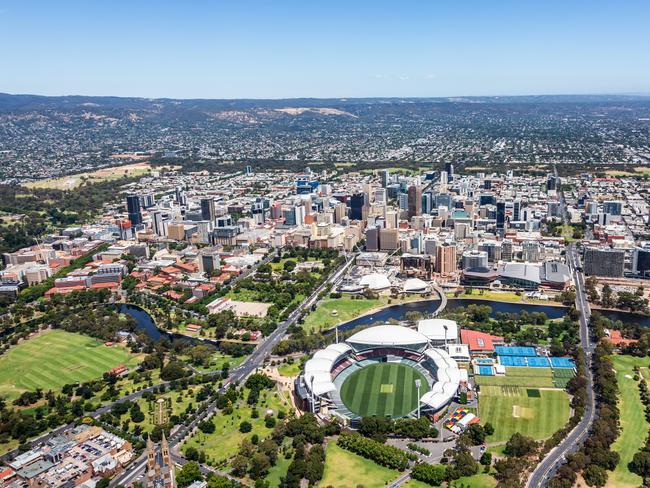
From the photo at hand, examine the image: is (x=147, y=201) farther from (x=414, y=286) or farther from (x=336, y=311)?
(x=414, y=286)

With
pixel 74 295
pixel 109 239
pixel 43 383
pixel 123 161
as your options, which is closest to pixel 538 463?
pixel 43 383

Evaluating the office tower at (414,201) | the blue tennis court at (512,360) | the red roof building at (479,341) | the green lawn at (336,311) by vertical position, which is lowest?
the green lawn at (336,311)

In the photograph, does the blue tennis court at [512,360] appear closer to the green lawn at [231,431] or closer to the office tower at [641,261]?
the green lawn at [231,431]

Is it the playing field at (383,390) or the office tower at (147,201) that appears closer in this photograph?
the playing field at (383,390)

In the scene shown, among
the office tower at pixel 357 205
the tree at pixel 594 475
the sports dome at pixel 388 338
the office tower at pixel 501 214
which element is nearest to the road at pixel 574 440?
the tree at pixel 594 475

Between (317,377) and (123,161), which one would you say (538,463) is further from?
(123,161)

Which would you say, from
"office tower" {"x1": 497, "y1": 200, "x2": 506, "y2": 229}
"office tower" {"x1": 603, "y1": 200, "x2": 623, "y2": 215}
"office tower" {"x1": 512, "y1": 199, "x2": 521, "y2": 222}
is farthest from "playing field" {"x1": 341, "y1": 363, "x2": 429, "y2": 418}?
"office tower" {"x1": 603, "y1": 200, "x2": 623, "y2": 215}

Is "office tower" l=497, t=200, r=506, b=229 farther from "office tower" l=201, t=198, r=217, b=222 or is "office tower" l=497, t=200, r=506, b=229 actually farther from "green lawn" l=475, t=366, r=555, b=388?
"green lawn" l=475, t=366, r=555, b=388

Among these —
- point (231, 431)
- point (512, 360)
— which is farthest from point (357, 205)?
point (231, 431)
